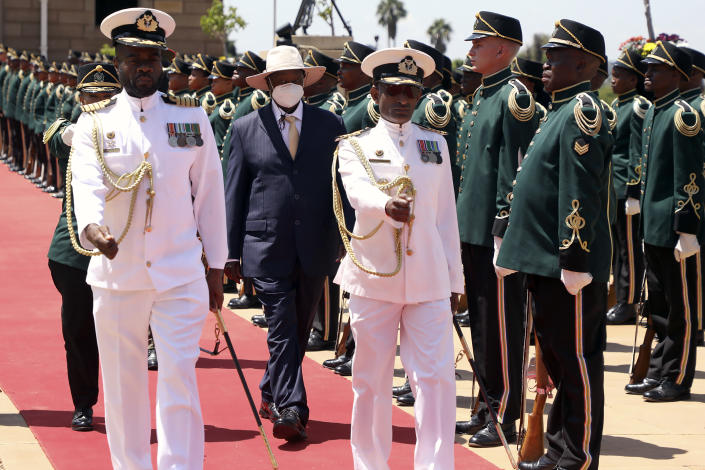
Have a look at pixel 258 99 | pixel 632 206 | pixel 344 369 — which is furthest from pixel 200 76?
pixel 344 369

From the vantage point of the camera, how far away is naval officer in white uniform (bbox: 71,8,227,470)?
5.34 m

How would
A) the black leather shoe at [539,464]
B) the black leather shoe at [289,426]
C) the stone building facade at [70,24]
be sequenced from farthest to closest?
1. the stone building facade at [70,24]
2. the black leather shoe at [289,426]
3. the black leather shoe at [539,464]

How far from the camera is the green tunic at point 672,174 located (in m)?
7.95

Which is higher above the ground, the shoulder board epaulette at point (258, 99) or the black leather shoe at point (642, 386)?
the shoulder board epaulette at point (258, 99)

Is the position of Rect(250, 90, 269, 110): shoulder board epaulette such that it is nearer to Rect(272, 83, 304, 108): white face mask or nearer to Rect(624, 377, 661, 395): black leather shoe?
Rect(272, 83, 304, 108): white face mask

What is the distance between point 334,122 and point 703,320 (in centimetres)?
295

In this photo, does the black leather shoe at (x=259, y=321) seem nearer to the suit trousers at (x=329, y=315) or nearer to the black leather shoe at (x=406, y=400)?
the suit trousers at (x=329, y=315)

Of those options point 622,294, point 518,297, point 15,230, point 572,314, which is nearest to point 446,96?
point 518,297

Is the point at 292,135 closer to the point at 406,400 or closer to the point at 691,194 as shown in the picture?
the point at 406,400

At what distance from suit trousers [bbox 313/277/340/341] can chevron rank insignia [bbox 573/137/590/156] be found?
4.13 meters

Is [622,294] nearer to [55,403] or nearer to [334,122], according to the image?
[334,122]

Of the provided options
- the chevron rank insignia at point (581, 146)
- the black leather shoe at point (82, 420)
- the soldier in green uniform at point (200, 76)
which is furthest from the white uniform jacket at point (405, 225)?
the soldier in green uniform at point (200, 76)

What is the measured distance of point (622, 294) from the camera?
1147cm

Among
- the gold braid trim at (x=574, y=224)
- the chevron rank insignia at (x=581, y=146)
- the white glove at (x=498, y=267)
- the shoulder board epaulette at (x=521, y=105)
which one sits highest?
the shoulder board epaulette at (x=521, y=105)
